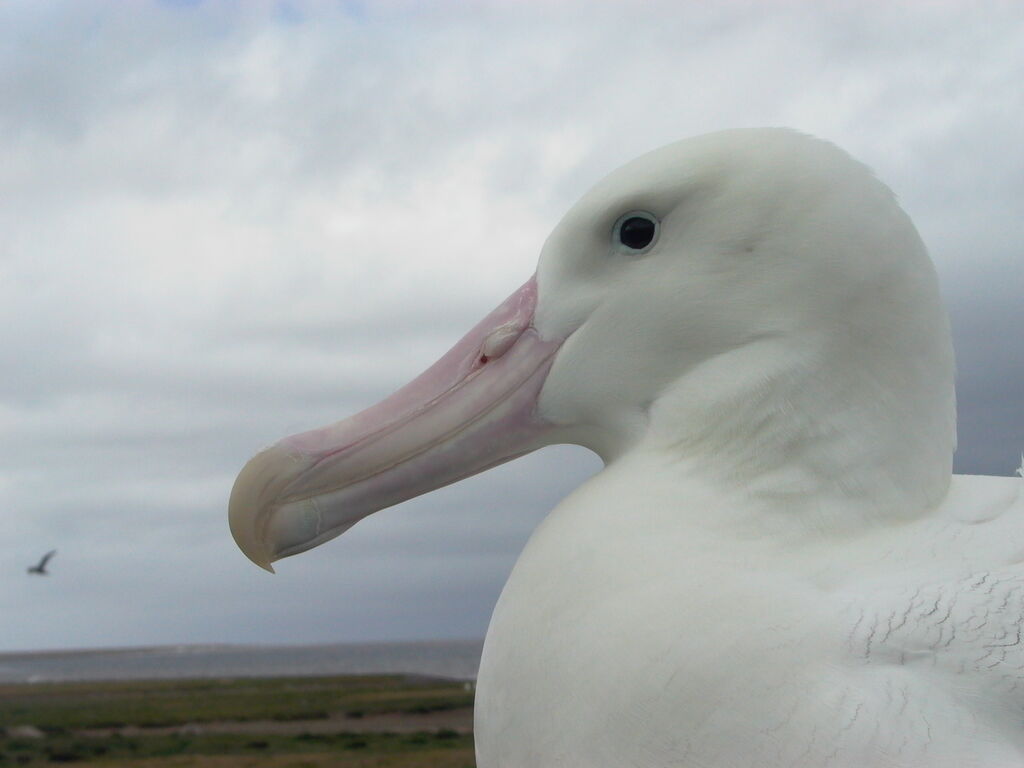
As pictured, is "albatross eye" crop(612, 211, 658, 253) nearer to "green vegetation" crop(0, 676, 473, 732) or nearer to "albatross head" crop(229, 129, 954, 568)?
"albatross head" crop(229, 129, 954, 568)

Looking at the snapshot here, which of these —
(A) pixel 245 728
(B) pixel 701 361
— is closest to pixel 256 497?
(B) pixel 701 361

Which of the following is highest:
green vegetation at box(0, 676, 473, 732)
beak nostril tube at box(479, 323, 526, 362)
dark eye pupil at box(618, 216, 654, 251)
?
dark eye pupil at box(618, 216, 654, 251)

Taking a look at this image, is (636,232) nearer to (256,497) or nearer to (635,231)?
(635,231)

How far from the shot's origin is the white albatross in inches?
89.0

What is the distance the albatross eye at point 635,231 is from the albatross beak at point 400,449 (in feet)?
0.96

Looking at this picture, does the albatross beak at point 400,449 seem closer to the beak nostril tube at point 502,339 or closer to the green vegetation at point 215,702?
the beak nostril tube at point 502,339

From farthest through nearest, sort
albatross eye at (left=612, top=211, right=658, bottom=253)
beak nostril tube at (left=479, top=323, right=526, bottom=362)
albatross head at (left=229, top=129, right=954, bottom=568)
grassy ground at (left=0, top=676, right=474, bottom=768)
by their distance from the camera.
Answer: grassy ground at (left=0, top=676, right=474, bottom=768), beak nostril tube at (left=479, top=323, right=526, bottom=362), albatross eye at (left=612, top=211, right=658, bottom=253), albatross head at (left=229, top=129, right=954, bottom=568)

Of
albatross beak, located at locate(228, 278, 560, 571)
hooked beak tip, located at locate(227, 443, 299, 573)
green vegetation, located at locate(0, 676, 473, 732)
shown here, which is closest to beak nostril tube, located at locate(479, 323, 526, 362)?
albatross beak, located at locate(228, 278, 560, 571)

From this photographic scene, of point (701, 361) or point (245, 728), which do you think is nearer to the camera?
point (701, 361)

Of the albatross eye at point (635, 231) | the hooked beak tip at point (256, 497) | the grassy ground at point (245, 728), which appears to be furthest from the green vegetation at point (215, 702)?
the albatross eye at point (635, 231)

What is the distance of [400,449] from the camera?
9.91 feet

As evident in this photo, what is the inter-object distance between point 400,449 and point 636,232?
2.50 ft

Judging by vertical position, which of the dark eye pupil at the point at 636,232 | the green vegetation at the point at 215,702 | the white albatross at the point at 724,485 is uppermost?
the dark eye pupil at the point at 636,232

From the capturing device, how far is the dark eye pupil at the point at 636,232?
9.59 feet
